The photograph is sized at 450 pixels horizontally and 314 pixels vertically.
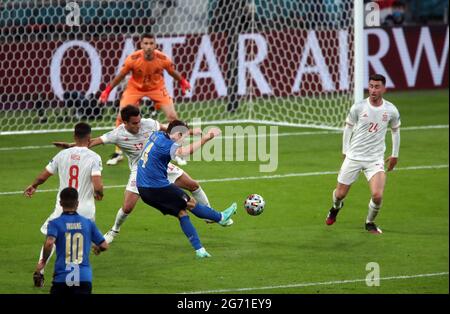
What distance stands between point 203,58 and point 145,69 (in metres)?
6.31

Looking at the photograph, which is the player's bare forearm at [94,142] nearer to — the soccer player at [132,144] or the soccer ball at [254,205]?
the soccer player at [132,144]

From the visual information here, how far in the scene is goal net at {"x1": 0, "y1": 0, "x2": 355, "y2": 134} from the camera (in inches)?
928

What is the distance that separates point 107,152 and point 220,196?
475 cm

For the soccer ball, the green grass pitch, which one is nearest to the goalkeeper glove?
the green grass pitch

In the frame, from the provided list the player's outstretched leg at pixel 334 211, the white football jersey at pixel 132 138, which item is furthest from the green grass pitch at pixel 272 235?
the white football jersey at pixel 132 138

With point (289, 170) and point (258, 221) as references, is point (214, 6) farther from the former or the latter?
point (258, 221)

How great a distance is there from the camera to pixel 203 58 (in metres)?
25.8

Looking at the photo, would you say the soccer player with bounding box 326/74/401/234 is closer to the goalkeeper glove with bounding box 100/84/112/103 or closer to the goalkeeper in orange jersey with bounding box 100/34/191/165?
the goalkeeper in orange jersey with bounding box 100/34/191/165

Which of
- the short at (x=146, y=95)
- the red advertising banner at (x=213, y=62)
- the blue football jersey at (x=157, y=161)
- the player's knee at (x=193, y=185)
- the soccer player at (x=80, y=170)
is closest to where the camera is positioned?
the soccer player at (x=80, y=170)

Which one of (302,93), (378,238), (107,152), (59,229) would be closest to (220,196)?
(378,238)

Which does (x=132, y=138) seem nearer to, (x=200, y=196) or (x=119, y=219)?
(x=119, y=219)

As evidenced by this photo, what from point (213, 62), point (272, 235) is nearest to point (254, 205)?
point (272, 235)

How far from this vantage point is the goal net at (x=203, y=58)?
23.6 m

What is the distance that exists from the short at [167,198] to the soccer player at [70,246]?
8.98 feet
